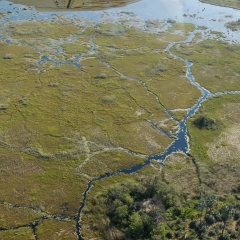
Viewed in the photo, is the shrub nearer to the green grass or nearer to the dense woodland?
the green grass

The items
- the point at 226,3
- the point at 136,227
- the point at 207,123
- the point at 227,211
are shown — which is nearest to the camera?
the point at 136,227

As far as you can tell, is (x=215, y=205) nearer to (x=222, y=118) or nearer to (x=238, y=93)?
(x=222, y=118)

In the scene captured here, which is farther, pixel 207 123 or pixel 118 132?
pixel 207 123

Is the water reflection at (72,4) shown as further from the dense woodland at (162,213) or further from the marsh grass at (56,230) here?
the marsh grass at (56,230)

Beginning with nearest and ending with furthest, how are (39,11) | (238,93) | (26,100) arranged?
(26,100), (238,93), (39,11)

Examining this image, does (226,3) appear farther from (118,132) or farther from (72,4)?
(118,132)

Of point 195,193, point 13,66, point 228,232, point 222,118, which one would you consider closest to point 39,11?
point 13,66

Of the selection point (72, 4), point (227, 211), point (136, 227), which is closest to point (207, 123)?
point (227, 211)
